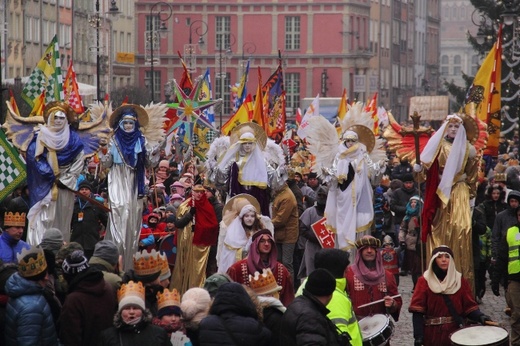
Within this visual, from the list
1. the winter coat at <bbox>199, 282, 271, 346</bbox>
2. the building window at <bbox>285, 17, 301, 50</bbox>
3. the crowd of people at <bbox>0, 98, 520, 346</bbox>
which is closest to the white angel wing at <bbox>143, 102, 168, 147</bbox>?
the crowd of people at <bbox>0, 98, 520, 346</bbox>

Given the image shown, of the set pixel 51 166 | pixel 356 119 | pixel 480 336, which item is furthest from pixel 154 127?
pixel 480 336

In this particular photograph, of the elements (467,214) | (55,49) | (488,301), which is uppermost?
Result: (55,49)

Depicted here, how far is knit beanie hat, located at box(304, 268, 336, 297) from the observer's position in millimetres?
9523

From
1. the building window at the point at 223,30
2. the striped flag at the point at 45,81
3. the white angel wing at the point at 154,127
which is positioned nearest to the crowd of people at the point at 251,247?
the white angel wing at the point at 154,127

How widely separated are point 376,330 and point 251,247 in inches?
47.1

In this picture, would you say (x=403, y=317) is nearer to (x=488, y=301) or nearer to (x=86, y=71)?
(x=488, y=301)

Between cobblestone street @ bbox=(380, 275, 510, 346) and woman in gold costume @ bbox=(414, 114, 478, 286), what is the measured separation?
72 centimetres

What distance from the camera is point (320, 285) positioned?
31.3 feet

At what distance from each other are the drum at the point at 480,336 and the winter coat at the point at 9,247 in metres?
3.45

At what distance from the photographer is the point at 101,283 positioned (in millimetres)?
10133

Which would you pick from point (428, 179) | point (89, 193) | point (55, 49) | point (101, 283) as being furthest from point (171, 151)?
point (101, 283)

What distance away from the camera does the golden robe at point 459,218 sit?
16031mm

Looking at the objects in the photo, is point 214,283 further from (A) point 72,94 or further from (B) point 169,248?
(A) point 72,94

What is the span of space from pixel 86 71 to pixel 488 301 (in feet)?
175
